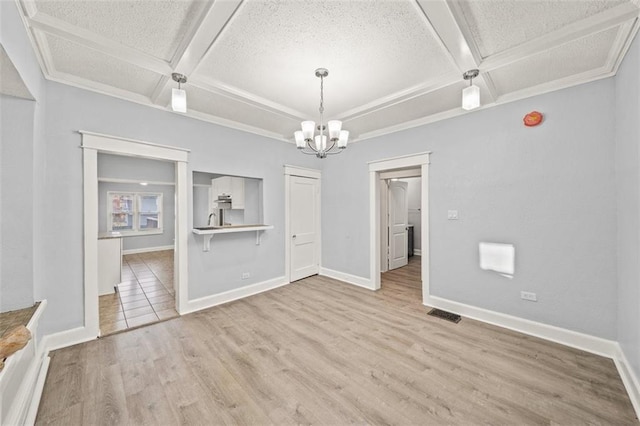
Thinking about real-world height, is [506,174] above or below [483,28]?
below

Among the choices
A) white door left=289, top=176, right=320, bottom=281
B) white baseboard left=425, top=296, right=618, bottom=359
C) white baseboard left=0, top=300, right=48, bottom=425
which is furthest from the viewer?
white door left=289, top=176, right=320, bottom=281

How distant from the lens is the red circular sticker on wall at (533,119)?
264 cm

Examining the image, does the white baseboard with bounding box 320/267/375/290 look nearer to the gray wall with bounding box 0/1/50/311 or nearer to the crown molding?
the crown molding

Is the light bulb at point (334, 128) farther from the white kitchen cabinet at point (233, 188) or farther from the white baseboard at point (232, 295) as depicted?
the white kitchen cabinet at point (233, 188)

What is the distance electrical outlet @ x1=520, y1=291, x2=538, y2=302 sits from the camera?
270 centimetres

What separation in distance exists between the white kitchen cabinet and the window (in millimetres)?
3733

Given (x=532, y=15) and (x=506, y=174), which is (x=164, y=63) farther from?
(x=506, y=174)

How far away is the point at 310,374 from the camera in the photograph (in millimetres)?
2092

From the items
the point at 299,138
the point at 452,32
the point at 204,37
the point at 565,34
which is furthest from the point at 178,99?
the point at 565,34

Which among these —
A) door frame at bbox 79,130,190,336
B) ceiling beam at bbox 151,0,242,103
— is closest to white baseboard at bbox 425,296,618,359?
ceiling beam at bbox 151,0,242,103

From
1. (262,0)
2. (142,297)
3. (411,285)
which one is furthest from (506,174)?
(142,297)

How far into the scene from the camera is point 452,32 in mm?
1812

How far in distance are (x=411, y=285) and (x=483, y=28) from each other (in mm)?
3820

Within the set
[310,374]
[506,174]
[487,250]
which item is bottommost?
[310,374]
